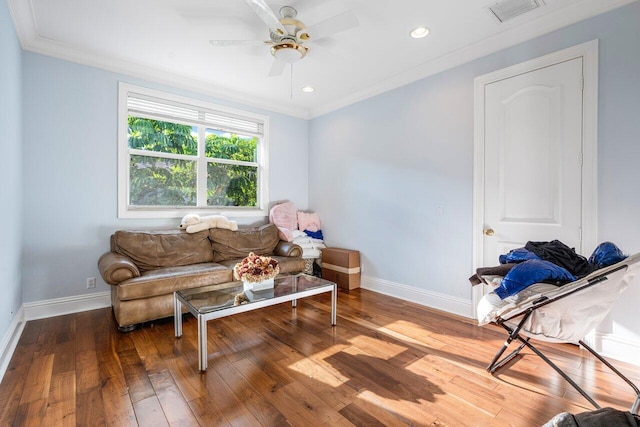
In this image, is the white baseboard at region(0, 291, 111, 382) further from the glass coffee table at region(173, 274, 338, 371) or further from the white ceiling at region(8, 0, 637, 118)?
the white ceiling at region(8, 0, 637, 118)

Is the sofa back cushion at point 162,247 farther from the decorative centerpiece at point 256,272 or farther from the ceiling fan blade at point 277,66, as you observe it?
the ceiling fan blade at point 277,66

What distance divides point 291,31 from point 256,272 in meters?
2.13

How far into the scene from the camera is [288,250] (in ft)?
13.4

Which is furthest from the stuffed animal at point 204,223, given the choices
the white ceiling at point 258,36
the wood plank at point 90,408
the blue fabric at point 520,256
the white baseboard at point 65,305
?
the blue fabric at point 520,256

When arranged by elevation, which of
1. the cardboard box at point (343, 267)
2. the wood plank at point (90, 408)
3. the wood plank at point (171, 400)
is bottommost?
the wood plank at point (90, 408)

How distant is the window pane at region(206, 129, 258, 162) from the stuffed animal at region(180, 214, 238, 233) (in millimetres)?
968

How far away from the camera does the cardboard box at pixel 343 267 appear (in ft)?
13.4

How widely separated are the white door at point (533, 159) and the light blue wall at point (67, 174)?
4.05m

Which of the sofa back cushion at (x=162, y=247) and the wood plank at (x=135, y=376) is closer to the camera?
the wood plank at (x=135, y=376)

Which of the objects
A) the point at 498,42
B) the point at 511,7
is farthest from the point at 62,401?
the point at 498,42

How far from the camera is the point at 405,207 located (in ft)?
12.1

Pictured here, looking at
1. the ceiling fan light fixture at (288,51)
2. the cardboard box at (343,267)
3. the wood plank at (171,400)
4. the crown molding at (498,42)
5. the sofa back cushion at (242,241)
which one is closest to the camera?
the wood plank at (171,400)

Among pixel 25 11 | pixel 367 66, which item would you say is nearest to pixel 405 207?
pixel 367 66

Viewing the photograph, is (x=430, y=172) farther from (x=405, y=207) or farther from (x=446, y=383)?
(x=446, y=383)
